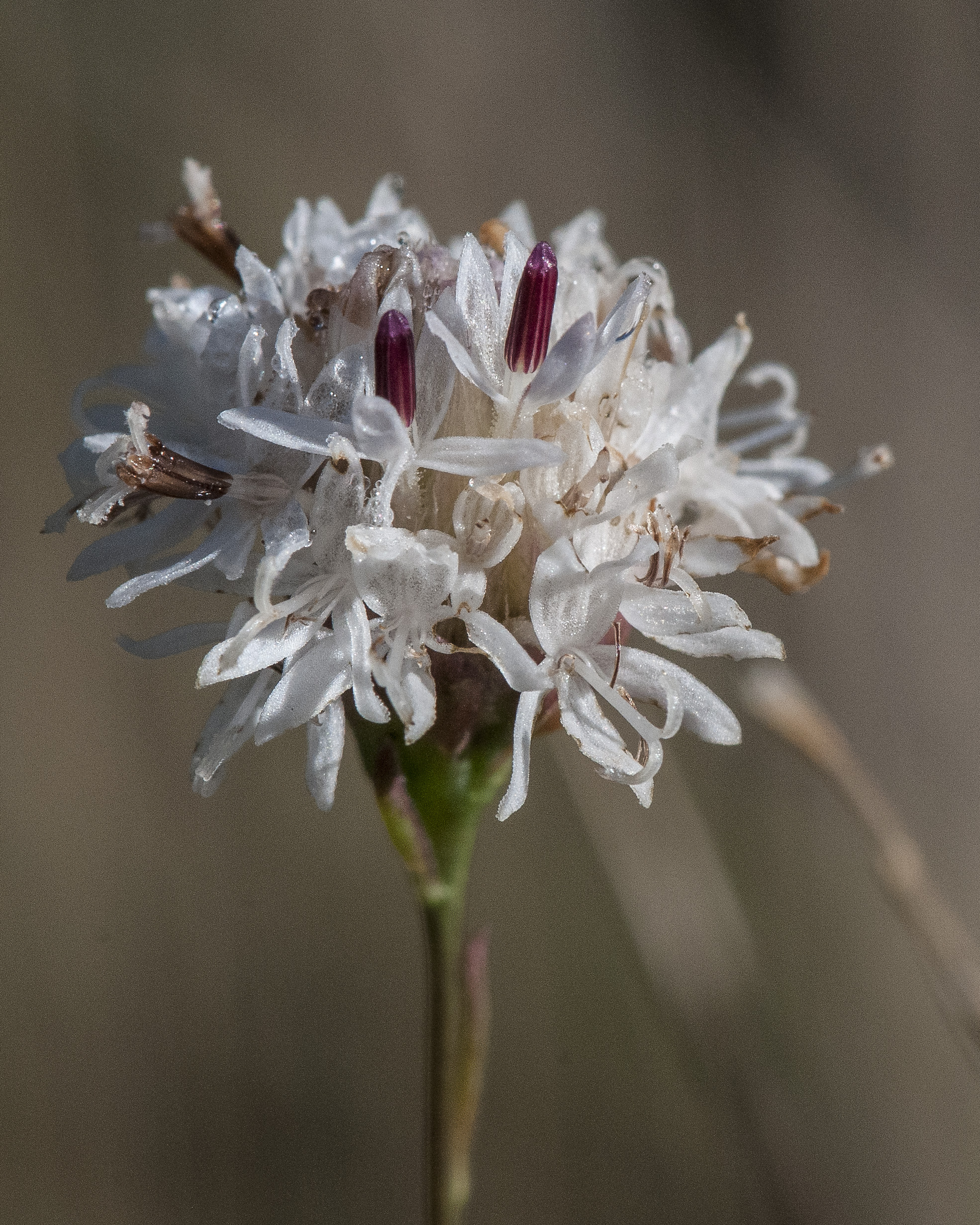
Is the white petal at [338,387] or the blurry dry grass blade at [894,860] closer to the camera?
the white petal at [338,387]

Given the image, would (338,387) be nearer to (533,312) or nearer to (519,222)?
(533,312)

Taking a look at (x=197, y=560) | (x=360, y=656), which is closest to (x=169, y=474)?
(x=197, y=560)

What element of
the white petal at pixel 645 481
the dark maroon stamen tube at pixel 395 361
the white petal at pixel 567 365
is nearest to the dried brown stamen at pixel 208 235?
the dark maroon stamen tube at pixel 395 361

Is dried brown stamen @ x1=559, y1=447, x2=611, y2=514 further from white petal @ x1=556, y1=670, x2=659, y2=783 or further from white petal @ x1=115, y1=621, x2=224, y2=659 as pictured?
white petal @ x1=115, y1=621, x2=224, y2=659

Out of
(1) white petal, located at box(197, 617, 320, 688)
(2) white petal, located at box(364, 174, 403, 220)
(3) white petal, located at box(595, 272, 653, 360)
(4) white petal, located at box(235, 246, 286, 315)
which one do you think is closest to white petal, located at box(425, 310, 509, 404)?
(3) white petal, located at box(595, 272, 653, 360)

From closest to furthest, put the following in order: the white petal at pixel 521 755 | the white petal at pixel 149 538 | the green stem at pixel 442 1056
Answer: the white petal at pixel 521 755 → the white petal at pixel 149 538 → the green stem at pixel 442 1056

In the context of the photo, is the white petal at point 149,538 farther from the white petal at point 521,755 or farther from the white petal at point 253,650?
the white petal at point 521,755
